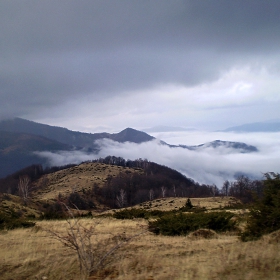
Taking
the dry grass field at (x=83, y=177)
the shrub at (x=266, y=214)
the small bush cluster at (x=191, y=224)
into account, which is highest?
the shrub at (x=266, y=214)

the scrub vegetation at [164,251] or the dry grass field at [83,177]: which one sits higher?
the scrub vegetation at [164,251]

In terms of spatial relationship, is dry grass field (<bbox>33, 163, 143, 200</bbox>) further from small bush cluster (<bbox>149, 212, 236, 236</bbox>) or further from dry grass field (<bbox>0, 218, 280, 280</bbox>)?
dry grass field (<bbox>0, 218, 280, 280</bbox>)

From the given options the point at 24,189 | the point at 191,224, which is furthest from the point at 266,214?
the point at 24,189

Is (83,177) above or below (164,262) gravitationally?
below

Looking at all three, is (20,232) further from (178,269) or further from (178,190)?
(178,190)

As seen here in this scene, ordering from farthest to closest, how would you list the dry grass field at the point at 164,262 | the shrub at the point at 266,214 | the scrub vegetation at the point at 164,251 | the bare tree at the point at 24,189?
the bare tree at the point at 24,189 → the shrub at the point at 266,214 → the scrub vegetation at the point at 164,251 → the dry grass field at the point at 164,262

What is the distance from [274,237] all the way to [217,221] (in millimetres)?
4725

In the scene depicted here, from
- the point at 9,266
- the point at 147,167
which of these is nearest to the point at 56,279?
the point at 9,266

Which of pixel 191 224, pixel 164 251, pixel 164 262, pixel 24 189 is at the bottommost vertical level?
pixel 24 189

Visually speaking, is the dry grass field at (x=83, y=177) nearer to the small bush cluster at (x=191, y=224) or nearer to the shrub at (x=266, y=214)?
the small bush cluster at (x=191, y=224)

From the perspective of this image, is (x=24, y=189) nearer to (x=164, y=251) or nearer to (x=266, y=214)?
(x=164, y=251)

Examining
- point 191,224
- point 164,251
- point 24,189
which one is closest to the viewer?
point 164,251

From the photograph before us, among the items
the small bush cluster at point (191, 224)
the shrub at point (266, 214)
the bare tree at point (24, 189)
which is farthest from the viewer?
the bare tree at point (24, 189)

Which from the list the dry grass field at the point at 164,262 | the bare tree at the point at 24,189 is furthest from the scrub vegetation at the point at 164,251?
the bare tree at the point at 24,189
